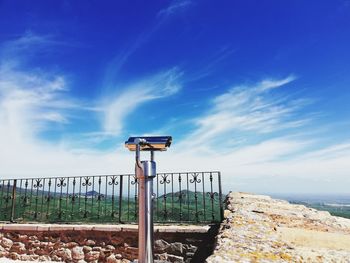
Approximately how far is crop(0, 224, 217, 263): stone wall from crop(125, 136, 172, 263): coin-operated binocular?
364 cm

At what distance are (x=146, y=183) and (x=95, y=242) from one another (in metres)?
4.91

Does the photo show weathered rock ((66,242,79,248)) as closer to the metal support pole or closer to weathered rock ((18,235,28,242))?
weathered rock ((18,235,28,242))

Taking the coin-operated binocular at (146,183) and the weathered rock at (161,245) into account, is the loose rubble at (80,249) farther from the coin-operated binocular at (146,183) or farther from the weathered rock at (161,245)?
the coin-operated binocular at (146,183)

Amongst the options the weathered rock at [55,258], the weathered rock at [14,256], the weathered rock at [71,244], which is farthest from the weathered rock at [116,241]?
the weathered rock at [14,256]

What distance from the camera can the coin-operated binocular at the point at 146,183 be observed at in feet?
5.54

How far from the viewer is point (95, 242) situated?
5.96 m

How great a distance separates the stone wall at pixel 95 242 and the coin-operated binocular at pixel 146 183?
3.64 m

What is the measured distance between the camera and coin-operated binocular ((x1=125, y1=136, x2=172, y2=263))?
169cm

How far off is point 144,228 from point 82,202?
6501 mm

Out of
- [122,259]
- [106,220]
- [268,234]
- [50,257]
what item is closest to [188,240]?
[122,259]

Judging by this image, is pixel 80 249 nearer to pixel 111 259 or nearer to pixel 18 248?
pixel 111 259

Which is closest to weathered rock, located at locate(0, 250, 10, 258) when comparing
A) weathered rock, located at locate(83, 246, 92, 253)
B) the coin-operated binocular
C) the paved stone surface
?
the paved stone surface

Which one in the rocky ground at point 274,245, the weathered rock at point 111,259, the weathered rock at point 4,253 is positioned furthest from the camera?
the weathered rock at point 4,253

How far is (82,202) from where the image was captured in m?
7.62
